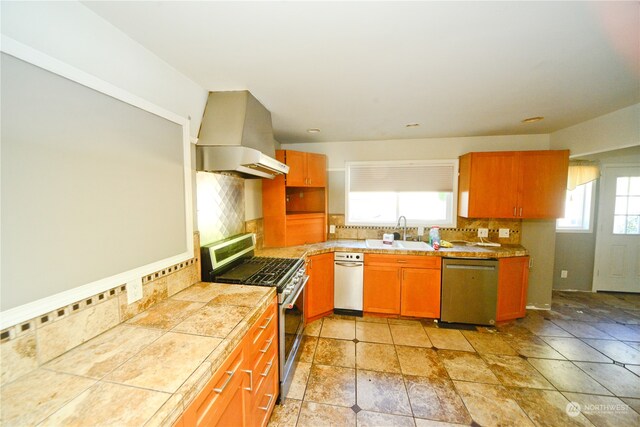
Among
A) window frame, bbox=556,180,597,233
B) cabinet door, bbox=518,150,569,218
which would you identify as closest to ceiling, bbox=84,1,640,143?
cabinet door, bbox=518,150,569,218

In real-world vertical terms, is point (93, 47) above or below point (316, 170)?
above

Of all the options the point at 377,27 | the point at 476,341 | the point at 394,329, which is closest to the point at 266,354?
the point at 394,329

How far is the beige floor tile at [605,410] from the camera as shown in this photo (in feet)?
5.08

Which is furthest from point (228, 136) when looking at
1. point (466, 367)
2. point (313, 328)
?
point (466, 367)

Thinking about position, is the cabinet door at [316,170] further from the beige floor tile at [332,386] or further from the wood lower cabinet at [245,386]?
the beige floor tile at [332,386]

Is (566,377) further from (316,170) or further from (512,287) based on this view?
(316,170)

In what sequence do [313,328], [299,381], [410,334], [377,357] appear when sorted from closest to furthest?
[299,381], [377,357], [410,334], [313,328]

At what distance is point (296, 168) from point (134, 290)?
2.13 metres

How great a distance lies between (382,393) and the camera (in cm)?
180

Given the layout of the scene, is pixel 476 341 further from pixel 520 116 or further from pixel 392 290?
pixel 520 116

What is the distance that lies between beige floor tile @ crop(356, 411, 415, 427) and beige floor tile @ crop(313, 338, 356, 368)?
18.6 inches

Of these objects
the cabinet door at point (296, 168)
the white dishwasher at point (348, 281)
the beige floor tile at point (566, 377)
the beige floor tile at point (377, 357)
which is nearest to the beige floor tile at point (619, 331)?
the beige floor tile at point (566, 377)

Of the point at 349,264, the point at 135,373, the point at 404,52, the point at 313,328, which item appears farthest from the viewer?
the point at 349,264

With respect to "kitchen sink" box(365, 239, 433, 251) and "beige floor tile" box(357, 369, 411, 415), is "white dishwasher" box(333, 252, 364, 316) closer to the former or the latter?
"kitchen sink" box(365, 239, 433, 251)
